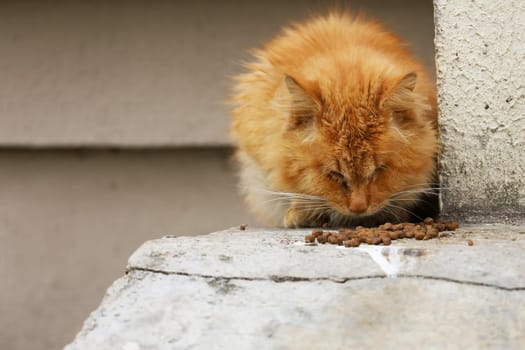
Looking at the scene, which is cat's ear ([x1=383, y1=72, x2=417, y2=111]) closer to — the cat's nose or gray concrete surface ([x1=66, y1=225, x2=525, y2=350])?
the cat's nose

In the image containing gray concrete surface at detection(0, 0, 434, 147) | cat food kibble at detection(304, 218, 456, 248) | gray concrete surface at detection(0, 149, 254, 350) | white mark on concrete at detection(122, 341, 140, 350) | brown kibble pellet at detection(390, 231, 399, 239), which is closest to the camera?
white mark on concrete at detection(122, 341, 140, 350)

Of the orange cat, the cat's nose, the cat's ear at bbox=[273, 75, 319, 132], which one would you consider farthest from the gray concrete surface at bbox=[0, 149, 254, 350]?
the cat's nose

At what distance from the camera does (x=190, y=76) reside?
17.1 feet

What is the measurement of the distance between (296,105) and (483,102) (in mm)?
675

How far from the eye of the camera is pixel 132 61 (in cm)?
518

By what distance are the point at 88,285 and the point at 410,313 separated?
3616 mm

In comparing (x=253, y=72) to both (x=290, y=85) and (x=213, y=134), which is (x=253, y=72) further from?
(x=213, y=134)

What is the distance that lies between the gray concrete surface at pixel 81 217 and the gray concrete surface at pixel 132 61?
0.26 meters

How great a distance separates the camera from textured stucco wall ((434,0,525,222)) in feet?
10.4

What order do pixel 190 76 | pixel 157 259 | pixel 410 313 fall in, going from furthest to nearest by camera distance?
1. pixel 190 76
2. pixel 157 259
3. pixel 410 313

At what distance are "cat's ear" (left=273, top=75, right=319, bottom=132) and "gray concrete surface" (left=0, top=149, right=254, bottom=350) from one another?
7.01 ft

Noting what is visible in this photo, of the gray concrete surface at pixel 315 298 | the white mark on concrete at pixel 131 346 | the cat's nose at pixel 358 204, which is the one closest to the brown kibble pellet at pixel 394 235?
the gray concrete surface at pixel 315 298

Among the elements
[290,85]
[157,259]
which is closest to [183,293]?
[157,259]

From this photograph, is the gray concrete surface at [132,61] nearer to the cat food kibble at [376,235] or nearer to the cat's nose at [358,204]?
the cat's nose at [358,204]
